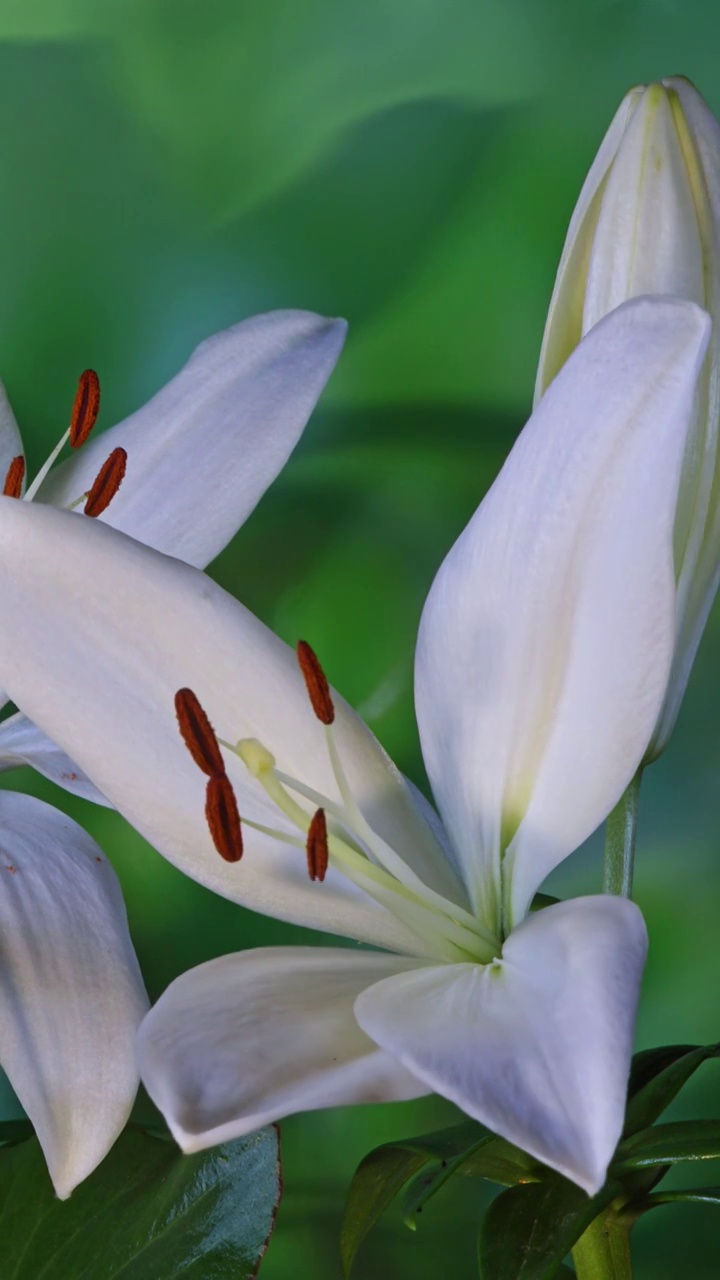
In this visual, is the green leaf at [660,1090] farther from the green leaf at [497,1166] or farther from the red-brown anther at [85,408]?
the red-brown anther at [85,408]

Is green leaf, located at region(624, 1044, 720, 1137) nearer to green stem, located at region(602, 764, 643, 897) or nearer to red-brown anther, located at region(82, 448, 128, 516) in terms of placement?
green stem, located at region(602, 764, 643, 897)

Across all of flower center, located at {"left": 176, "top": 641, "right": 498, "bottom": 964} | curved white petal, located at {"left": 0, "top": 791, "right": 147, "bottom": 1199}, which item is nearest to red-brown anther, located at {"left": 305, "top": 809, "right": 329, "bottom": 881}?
flower center, located at {"left": 176, "top": 641, "right": 498, "bottom": 964}

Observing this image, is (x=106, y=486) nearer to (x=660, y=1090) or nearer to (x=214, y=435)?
(x=214, y=435)

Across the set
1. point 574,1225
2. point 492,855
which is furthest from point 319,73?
point 574,1225

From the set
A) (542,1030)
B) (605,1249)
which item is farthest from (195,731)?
(605,1249)

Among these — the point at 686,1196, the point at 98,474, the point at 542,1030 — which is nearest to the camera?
the point at 542,1030

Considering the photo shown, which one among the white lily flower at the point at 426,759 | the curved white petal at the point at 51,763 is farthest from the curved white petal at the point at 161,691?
the curved white petal at the point at 51,763

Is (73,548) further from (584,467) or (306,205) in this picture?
(306,205)

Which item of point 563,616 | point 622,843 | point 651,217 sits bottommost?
point 622,843
